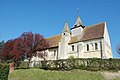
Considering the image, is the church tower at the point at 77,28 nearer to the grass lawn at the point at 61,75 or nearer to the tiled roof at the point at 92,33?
the tiled roof at the point at 92,33

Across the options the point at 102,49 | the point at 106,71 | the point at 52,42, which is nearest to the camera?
the point at 106,71

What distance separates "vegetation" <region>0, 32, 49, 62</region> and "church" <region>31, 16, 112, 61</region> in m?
6.37

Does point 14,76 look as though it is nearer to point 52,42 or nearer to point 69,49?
point 69,49

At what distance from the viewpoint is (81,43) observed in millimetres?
44844

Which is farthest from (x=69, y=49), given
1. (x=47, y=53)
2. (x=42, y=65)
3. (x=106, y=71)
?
(x=106, y=71)

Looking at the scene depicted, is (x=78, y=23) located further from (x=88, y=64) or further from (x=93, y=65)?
(x=93, y=65)

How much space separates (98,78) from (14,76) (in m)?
12.2

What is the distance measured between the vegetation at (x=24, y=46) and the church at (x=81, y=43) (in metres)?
6.37

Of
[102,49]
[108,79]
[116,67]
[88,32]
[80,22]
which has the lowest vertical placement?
[108,79]

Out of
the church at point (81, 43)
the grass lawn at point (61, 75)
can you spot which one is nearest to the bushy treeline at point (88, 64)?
the grass lawn at point (61, 75)

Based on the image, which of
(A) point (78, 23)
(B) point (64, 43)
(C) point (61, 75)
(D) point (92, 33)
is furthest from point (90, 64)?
(A) point (78, 23)

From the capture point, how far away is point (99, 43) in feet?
137

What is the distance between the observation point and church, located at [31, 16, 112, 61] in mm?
41844

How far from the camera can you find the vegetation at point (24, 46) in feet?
130
